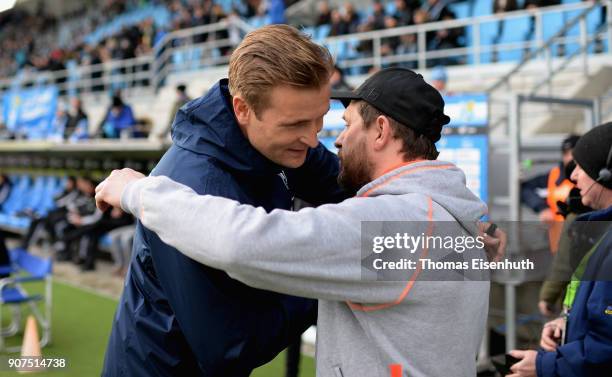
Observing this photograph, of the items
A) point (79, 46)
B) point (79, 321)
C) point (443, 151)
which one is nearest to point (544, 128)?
point (443, 151)

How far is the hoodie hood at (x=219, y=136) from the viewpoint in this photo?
138 cm

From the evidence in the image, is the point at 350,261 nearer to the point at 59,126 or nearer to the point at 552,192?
the point at 552,192

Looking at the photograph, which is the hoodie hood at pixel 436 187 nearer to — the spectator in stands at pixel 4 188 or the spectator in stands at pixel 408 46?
the spectator in stands at pixel 408 46

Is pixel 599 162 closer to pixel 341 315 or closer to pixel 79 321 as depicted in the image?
pixel 341 315

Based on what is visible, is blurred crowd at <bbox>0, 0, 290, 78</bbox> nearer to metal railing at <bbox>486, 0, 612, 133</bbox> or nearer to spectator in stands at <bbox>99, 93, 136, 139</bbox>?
spectator in stands at <bbox>99, 93, 136, 139</bbox>

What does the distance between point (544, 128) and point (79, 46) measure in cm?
1933

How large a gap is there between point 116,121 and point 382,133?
32.9ft

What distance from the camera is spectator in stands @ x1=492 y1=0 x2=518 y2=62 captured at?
901 cm

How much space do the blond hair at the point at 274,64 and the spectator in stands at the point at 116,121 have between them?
9562mm

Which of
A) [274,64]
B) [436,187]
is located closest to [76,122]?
[274,64]

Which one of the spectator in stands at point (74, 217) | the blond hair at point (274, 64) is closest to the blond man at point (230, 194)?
the blond hair at point (274, 64)

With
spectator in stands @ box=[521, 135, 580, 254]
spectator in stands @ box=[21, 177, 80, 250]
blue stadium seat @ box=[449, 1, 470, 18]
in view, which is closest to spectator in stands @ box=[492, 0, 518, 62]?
blue stadium seat @ box=[449, 1, 470, 18]

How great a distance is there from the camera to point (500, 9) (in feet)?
30.7

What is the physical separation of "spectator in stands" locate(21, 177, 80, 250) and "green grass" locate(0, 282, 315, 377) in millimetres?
3048
